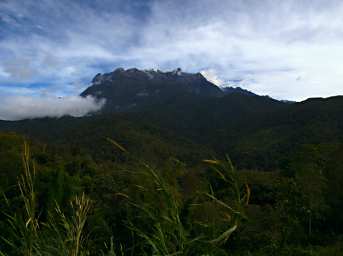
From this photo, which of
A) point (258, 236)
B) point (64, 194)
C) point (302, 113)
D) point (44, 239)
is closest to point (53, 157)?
point (64, 194)

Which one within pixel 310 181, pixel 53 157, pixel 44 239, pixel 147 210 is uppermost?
pixel 147 210

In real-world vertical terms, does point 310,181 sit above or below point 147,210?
below

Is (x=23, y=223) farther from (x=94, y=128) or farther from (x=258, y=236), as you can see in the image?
(x=94, y=128)

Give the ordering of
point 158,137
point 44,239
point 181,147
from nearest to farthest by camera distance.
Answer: point 44,239 < point 181,147 < point 158,137

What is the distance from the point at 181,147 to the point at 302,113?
68.4m

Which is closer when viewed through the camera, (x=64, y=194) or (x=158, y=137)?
(x=64, y=194)

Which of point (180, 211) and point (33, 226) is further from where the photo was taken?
point (180, 211)

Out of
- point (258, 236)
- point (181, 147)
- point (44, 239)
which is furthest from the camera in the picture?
point (181, 147)

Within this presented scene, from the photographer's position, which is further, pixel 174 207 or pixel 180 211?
pixel 180 211

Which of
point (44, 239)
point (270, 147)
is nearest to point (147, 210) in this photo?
point (44, 239)

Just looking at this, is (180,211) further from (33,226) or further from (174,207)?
(33,226)

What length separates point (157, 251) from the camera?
55.0 inches

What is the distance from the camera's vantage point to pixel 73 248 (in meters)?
1.42

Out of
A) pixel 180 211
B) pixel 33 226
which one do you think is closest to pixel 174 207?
pixel 180 211
